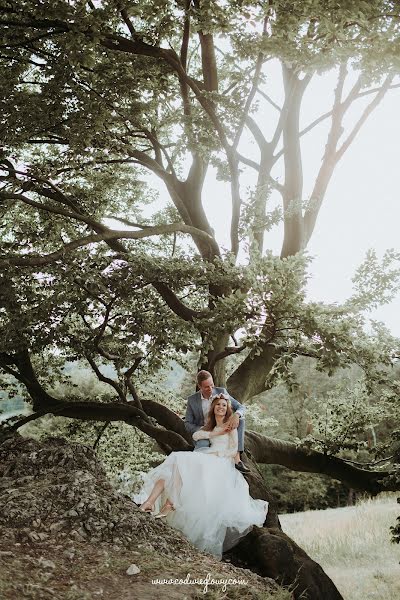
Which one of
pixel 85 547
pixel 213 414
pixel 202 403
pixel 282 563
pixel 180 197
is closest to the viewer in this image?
pixel 85 547

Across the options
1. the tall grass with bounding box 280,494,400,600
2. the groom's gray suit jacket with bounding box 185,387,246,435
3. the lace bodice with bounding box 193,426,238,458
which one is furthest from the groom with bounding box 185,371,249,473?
the tall grass with bounding box 280,494,400,600

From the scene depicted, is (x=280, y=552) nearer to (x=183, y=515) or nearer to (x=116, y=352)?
(x=183, y=515)

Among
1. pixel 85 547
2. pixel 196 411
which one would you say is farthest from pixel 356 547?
pixel 85 547

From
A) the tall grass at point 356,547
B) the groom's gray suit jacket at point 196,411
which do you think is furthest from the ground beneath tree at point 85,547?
the tall grass at point 356,547

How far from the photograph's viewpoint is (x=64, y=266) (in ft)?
24.7

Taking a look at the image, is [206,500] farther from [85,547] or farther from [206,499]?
[85,547]

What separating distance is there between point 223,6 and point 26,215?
22.8 feet

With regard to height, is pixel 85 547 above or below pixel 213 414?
below

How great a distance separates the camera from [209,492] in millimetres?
5895

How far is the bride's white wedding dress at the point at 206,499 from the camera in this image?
568 centimetres

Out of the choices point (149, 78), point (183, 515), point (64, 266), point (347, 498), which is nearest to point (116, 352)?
point (64, 266)

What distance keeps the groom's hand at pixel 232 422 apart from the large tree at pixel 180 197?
0.90 m

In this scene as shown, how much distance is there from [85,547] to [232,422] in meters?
2.97

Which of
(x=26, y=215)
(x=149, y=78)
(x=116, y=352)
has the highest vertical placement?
(x=149, y=78)
